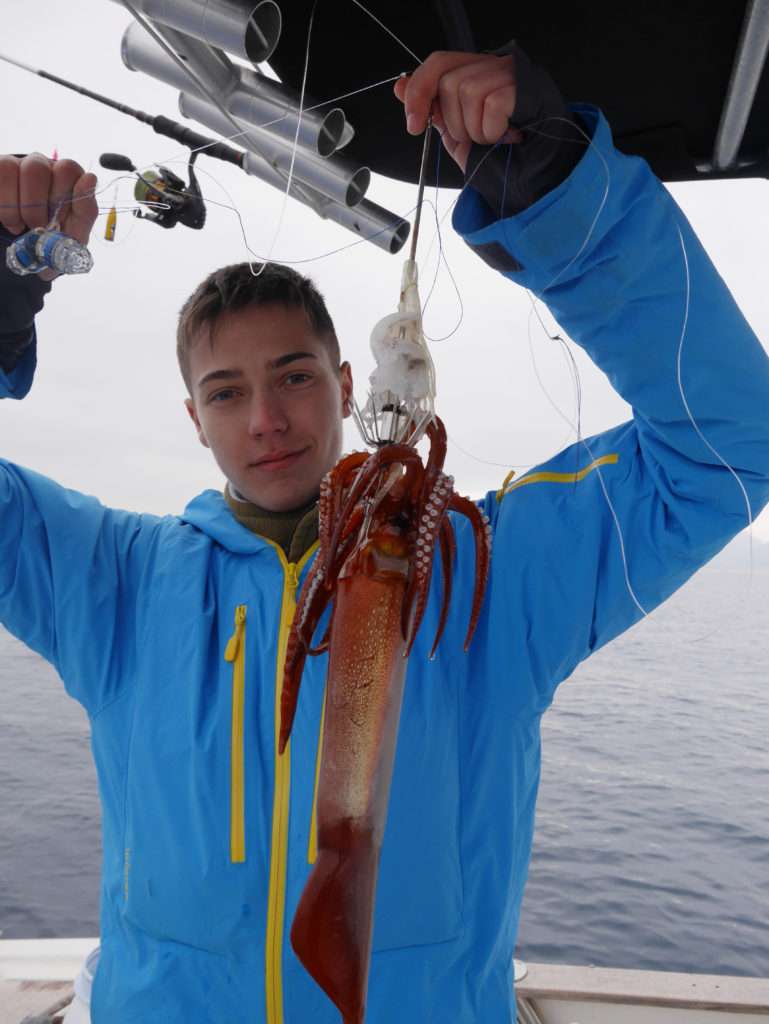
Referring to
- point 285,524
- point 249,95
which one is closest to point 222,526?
point 285,524

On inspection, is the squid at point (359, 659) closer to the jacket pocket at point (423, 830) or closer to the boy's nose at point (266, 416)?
the jacket pocket at point (423, 830)

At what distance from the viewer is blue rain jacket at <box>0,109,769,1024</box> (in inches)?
62.1

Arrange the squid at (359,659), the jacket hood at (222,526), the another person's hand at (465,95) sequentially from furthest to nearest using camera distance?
the jacket hood at (222,526), the another person's hand at (465,95), the squid at (359,659)

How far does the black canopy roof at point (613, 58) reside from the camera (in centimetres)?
176

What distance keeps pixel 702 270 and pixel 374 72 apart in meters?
1.15

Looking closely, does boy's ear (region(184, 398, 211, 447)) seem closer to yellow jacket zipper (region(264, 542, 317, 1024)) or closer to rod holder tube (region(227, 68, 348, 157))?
yellow jacket zipper (region(264, 542, 317, 1024))

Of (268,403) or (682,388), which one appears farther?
(268,403)

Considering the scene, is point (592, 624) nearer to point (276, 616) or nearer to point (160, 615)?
point (276, 616)

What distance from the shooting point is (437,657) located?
192 centimetres

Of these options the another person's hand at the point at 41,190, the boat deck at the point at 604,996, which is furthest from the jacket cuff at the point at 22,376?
the boat deck at the point at 604,996

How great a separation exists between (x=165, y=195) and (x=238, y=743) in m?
1.74

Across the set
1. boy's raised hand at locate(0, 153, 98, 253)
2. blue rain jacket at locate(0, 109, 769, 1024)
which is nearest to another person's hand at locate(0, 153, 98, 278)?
boy's raised hand at locate(0, 153, 98, 253)

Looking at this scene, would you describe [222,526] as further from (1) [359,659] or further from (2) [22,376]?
(1) [359,659]

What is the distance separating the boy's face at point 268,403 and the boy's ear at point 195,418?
0.19 ft
